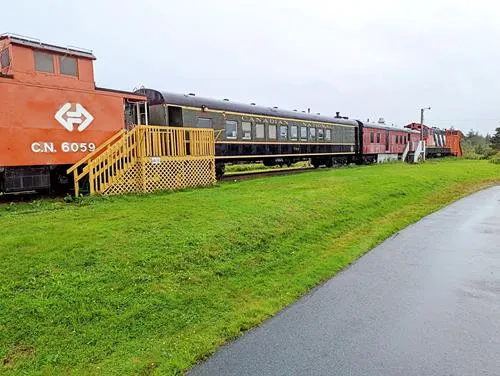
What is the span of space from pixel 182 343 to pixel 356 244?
543 centimetres

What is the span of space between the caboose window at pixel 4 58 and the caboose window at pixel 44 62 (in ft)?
2.50

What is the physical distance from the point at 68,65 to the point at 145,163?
3875mm

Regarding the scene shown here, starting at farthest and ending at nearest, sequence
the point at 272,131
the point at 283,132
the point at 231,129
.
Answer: the point at 283,132 → the point at 272,131 → the point at 231,129

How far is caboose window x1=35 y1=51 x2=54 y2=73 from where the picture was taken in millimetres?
13078

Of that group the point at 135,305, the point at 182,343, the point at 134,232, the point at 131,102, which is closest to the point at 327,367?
the point at 182,343

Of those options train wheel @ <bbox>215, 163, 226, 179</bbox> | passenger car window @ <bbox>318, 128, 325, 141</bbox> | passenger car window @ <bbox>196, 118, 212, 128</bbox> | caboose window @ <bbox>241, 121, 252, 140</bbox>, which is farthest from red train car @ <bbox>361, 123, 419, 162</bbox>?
passenger car window @ <bbox>196, 118, 212, 128</bbox>

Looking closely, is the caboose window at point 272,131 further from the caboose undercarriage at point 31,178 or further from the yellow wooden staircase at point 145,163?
the caboose undercarriage at point 31,178

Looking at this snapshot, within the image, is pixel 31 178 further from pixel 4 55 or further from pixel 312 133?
pixel 312 133

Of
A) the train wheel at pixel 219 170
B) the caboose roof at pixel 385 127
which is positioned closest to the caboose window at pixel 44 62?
the train wheel at pixel 219 170

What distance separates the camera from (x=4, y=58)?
13.0 meters

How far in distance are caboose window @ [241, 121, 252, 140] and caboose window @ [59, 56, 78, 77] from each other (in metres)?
9.73

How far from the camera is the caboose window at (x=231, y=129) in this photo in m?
21.2

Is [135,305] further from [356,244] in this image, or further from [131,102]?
[131,102]

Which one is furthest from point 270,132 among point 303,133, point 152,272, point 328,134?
point 152,272
